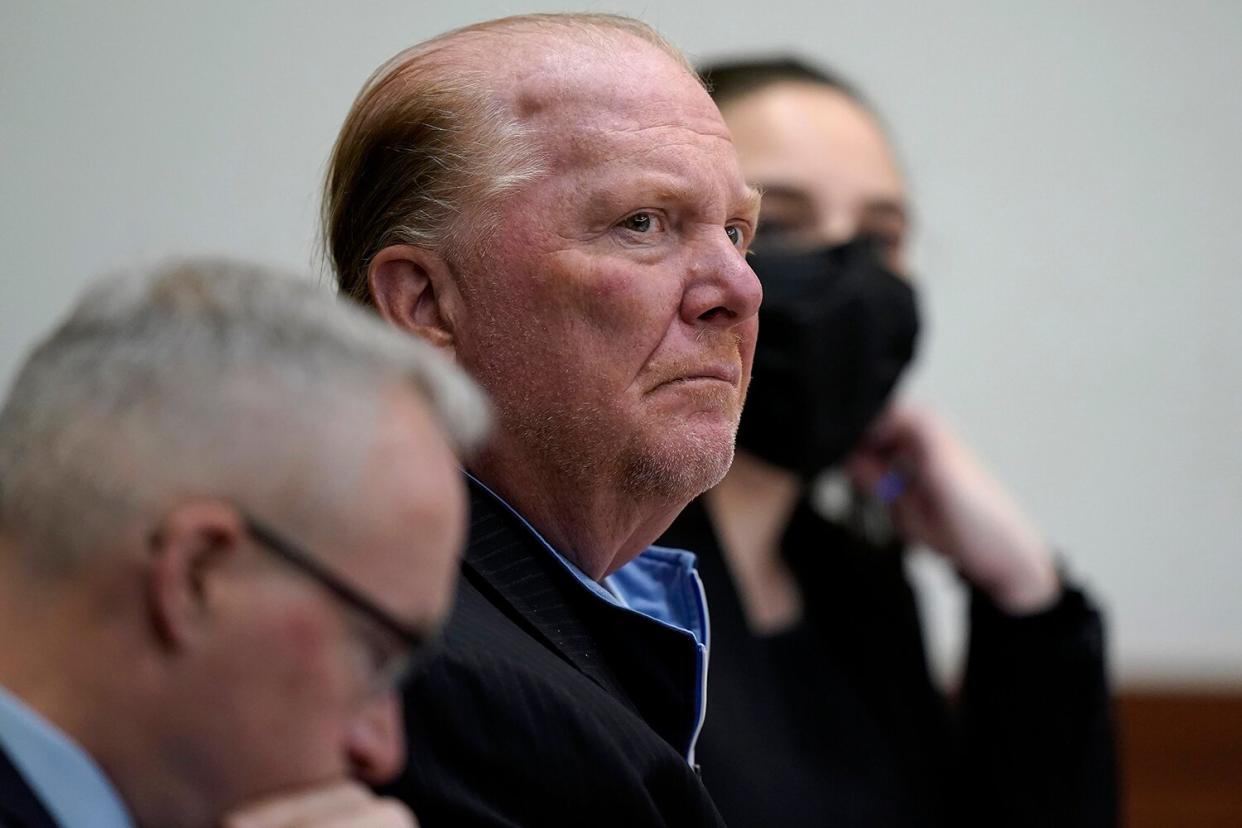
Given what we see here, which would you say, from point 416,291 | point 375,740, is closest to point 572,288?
point 416,291

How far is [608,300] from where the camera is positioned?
3.88 feet

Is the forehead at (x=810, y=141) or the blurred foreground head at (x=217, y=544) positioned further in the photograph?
the forehead at (x=810, y=141)

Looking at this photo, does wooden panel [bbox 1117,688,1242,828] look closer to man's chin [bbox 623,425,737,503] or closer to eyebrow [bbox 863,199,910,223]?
eyebrow [bbox 863,199,910,223]

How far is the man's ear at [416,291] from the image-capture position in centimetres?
121

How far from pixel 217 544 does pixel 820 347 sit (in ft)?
4.58

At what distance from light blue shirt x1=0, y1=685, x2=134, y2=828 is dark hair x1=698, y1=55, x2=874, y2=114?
171 cm

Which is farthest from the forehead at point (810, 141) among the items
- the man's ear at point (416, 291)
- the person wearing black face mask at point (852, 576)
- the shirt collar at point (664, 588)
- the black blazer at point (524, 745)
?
the black blazer at point (524, 745)

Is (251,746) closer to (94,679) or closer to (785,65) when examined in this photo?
(94,679)

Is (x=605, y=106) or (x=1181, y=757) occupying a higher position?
(x=605, y=106)

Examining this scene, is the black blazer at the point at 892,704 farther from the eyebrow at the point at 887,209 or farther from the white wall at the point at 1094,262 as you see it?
the white wall at the point at 1094,262

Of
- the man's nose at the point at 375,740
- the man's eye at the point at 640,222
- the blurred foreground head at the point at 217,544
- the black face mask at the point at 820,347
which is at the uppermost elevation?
the blurred foreground head at the point at 217,544

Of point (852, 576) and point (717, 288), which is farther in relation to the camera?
point (852, 576)

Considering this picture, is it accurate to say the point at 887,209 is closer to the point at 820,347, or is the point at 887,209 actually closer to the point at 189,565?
the point at 820,347

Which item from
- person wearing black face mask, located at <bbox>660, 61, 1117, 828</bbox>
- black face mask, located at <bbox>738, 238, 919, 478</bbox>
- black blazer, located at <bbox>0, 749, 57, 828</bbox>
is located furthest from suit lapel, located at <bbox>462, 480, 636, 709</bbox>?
black face mask, located at <bbox>738, 238, 919, 478</bbox>
